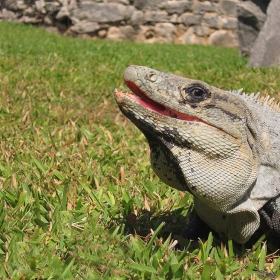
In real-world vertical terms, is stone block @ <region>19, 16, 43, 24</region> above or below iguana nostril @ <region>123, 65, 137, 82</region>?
below

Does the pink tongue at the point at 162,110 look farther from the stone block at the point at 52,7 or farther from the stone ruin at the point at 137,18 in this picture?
the stone block at the point at 52,7

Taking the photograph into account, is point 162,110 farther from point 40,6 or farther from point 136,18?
point 40,6

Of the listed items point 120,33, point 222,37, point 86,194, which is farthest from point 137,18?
point 86,194

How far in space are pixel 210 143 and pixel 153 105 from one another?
11.8 inches

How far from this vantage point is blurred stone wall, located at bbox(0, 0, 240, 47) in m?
12.4

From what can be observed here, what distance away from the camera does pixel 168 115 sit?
2.36 metres

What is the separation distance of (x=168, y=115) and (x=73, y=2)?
10.5 metres

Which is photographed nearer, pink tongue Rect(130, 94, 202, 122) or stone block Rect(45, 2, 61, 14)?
pink tongue Rect(130, 94, 202, 122)

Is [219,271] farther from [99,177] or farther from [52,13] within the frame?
[52,13]

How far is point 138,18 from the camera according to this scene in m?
12.9

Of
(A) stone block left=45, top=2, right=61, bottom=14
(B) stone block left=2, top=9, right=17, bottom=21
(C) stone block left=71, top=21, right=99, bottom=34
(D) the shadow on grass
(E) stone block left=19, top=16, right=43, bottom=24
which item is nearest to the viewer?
(D) the shadow on grass

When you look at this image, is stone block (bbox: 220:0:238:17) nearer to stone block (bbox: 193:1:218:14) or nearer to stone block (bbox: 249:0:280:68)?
stone block (bbox: 193:1:218:14)

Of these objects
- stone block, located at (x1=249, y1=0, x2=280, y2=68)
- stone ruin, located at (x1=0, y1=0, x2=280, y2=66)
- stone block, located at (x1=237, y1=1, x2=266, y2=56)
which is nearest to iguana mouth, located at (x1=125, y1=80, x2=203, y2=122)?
stone block, located at (x1=249, y1=0, x2=280, y2=68)

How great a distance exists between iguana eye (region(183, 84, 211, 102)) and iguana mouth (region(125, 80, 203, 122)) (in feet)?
0.25
